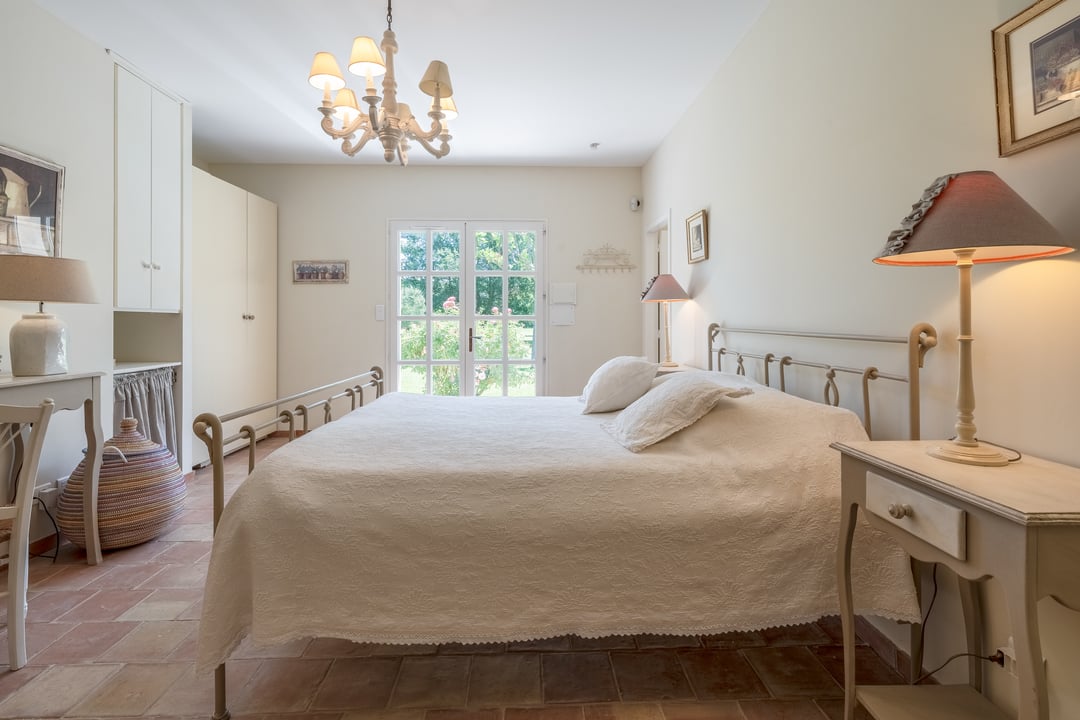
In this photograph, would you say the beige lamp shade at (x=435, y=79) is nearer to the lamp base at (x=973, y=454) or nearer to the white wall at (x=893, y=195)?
the white wall at (x=893, y=195)

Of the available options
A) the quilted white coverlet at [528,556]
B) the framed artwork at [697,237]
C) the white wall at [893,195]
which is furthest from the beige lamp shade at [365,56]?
the framed artwork at [697,237]

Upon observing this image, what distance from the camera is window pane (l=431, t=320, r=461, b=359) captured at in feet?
16.1

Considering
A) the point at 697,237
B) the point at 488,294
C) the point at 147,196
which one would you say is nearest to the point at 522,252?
the point at 488,294

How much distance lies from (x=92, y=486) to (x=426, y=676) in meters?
1.92

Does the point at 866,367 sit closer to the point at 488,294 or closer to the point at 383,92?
the point at 383,92

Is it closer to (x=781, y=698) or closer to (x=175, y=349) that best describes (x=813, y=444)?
(x=781, y=698)

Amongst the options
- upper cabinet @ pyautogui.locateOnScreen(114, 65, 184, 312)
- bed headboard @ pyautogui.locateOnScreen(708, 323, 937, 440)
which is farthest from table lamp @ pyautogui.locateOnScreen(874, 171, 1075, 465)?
upper cabinet @ pyautogui.locateOnScreen(114, 65, 184, 312)

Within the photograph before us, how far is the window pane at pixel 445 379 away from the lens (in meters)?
4.92

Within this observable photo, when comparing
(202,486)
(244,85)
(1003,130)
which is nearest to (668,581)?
(1003,130)

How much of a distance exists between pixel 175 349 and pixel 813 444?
3838 mm

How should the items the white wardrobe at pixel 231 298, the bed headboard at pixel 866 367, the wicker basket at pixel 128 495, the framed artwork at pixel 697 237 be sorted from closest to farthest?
the bed headboard at pixel 866 367, the wicker basket at pixel 128 495, the framed artwork at pixel 697 237, the white wardrobe at pixel 231 298

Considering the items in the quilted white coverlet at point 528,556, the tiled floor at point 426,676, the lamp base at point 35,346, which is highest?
the lamp base at point 35,346

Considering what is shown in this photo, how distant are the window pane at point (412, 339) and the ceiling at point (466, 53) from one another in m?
1.74

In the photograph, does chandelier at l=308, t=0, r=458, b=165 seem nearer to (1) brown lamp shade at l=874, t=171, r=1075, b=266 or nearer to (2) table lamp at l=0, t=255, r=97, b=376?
(2) table lamp at l=0, t=255, r=97, b=376
